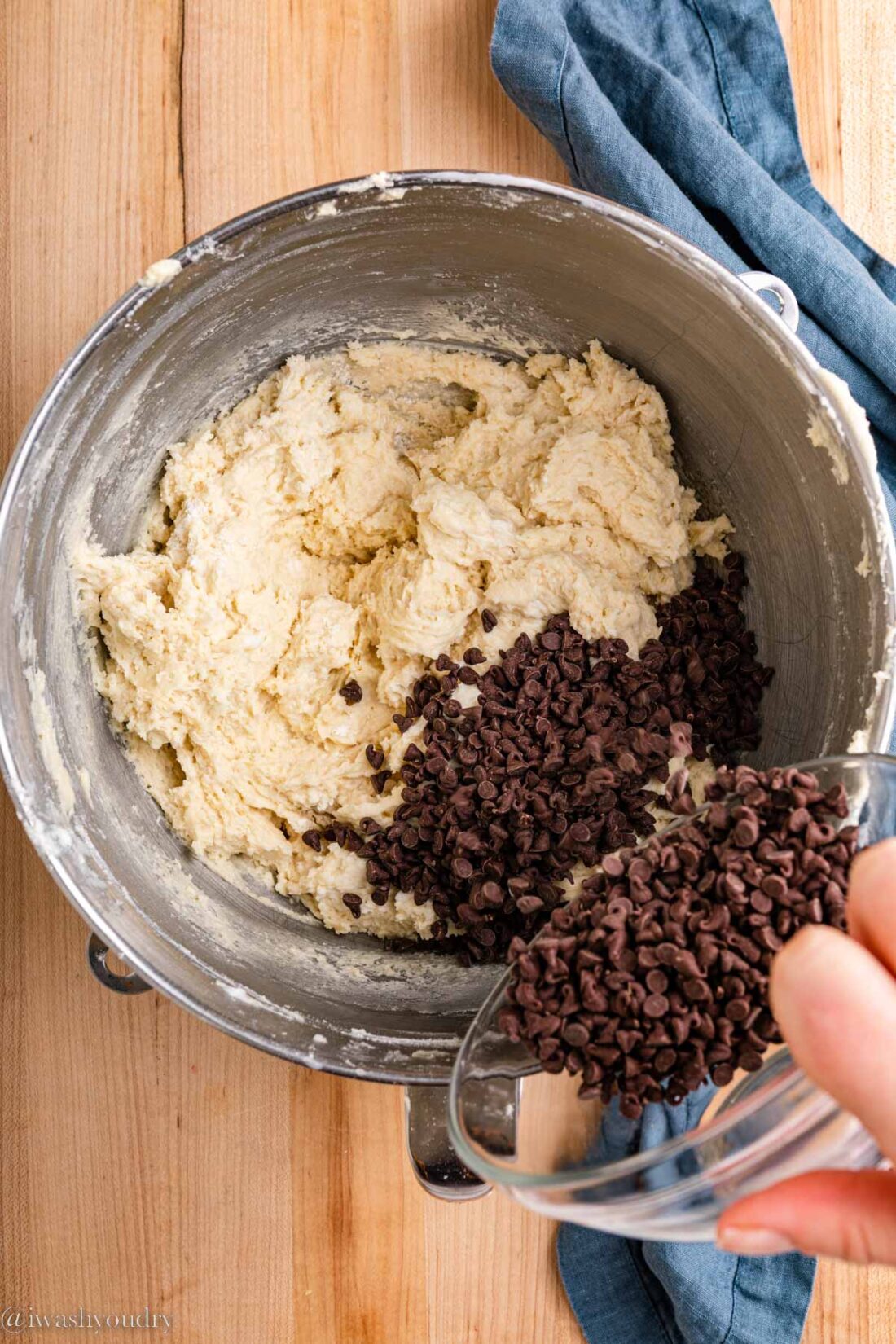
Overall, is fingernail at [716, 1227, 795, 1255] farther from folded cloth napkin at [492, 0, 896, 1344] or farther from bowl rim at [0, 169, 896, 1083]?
folded cloth napkin at [492, 0, 896, 1344]

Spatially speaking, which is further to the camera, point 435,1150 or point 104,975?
point 104,975

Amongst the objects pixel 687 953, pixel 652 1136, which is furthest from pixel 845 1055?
pixel 652 1136

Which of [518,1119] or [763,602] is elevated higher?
[763,602]

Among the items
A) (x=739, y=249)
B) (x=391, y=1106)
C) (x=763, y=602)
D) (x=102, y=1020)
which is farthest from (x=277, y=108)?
(x=391, y=1106)

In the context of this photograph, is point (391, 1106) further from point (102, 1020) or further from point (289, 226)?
point (289, 226)

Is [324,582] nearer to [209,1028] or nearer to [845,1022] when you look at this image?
[209,1028]

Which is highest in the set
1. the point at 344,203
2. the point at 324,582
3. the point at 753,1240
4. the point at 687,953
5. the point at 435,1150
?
the point at 344,203
